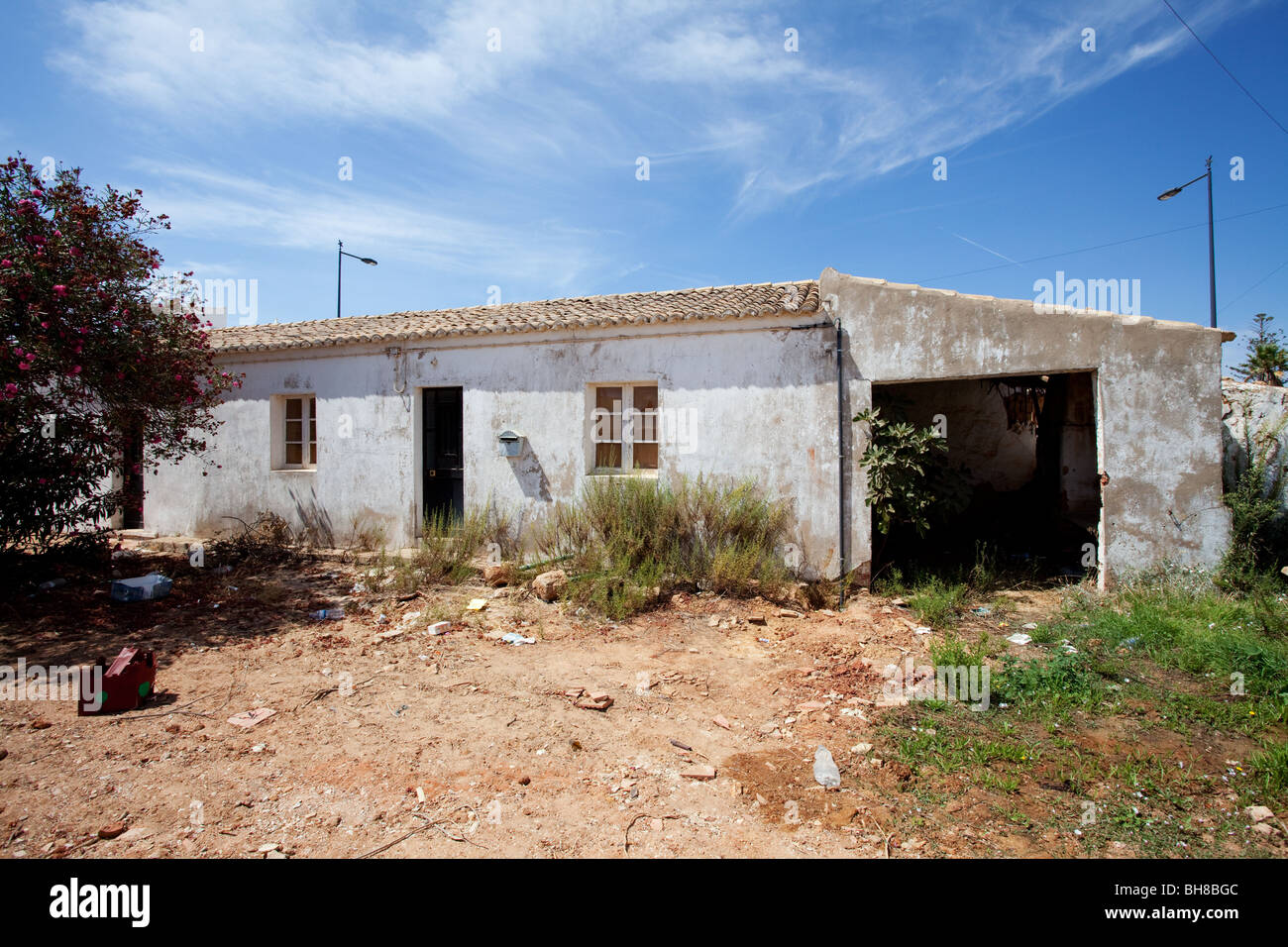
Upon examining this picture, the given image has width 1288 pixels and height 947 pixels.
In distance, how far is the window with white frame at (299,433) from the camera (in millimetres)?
10508

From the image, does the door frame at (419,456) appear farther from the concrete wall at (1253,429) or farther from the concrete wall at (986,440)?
the concrete wall at (1253,429)

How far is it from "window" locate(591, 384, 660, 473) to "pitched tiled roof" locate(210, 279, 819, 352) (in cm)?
92

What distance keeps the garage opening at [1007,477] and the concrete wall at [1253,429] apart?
1350 mm

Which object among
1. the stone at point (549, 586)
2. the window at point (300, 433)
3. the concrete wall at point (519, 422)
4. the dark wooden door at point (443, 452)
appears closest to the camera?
the stone at point (549, 586)

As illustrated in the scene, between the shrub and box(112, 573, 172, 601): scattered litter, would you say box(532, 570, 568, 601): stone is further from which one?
box(112, 573, 172, 601): scattered litter

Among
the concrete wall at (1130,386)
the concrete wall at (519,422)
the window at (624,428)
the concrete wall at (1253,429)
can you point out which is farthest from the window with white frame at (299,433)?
the concrete wall at (1253,429)

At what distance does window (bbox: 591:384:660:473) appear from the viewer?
848 centimetres

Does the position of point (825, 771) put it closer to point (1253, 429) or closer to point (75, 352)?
point (1253, 429)

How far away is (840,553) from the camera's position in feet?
24.3

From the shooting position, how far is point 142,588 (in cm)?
707
